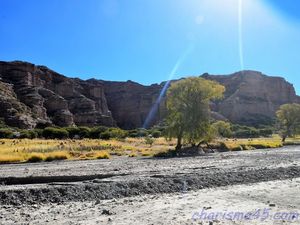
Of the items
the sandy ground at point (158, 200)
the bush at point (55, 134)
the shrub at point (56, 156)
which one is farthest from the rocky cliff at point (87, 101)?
the sandy ground at point (158, 200)

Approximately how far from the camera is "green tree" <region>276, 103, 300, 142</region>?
268 feet

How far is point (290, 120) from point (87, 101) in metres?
86.3

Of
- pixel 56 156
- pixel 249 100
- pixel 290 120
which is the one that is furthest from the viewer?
pixel 249 100

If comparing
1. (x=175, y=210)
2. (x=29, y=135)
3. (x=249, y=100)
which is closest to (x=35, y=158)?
(x=175, y=210)

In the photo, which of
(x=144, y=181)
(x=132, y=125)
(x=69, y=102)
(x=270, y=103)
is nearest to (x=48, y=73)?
(x=69, y=102)

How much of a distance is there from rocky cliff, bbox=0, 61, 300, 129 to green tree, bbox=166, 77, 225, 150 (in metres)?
27.8

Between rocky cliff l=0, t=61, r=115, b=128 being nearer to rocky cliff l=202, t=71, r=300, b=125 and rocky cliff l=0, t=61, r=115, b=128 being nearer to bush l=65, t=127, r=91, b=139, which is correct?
bush l=65, t=127, r=91, b=139

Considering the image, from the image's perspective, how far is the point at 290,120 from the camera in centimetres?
8306

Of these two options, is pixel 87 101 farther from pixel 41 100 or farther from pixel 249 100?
pixel 249 100

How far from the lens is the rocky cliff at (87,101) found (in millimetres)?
115250

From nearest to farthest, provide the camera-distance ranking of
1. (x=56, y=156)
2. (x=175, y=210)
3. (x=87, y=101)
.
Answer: (x=175, y=210)
(x=56, y=156)
(x=87, y=101)

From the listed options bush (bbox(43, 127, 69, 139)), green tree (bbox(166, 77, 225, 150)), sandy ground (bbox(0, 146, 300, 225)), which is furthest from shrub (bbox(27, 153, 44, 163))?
bush (bbox(43, 127, 69, 139))

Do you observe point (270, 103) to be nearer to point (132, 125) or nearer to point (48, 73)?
point (132, 125)

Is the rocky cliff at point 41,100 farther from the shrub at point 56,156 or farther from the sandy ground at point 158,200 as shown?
the sandy ground at point 158,200
